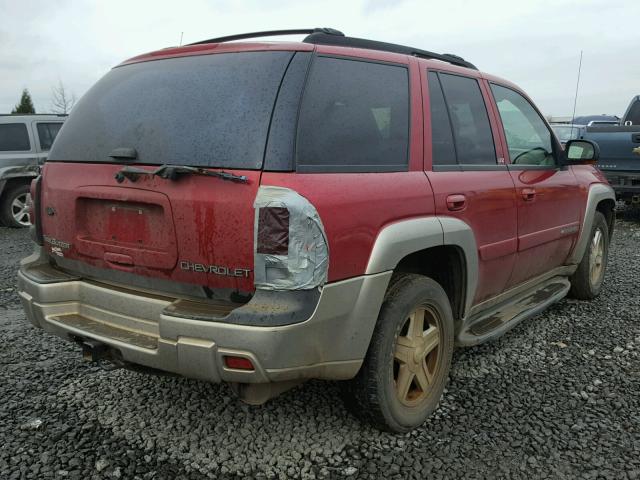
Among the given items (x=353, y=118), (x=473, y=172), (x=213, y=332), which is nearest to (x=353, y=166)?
(x=353, y=118)

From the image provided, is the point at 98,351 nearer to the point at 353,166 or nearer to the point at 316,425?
the point at 316,425

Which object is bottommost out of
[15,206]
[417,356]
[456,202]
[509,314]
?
[15,206]

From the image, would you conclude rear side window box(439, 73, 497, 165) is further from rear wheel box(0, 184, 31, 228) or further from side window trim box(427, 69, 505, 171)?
rear wheel box(0, 184, 31, 228)

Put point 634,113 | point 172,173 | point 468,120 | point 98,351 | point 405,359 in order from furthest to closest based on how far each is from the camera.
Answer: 1. point 634,113
2. point 468,120
3. point 405,359
4. point 98,351
5. point 172,173

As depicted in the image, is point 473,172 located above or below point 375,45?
below

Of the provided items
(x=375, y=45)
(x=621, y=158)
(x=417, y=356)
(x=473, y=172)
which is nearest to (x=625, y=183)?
(x=621, y=158)

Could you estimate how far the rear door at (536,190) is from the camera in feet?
11.7

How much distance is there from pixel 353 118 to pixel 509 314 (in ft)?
6.07

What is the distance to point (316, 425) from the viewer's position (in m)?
2.81

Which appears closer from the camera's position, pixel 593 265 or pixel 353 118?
pixel 353 118

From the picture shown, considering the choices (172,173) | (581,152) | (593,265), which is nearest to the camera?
(172,173)

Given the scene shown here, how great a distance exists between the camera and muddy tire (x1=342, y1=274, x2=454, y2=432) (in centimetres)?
248

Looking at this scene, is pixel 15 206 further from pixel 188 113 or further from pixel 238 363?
pixel 238 363

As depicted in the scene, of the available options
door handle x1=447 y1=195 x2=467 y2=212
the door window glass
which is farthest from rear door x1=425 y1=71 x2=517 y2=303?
the door window glass
